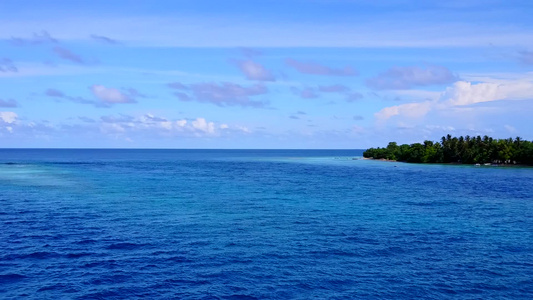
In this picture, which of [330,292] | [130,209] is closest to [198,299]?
[330,292]

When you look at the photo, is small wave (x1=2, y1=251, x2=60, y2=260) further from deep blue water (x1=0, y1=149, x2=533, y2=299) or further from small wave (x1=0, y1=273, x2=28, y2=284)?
small wave (x1=0, y1=273, x2=28, y2=284)

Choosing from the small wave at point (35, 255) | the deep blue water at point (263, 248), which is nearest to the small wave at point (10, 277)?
the deep blue water at point (263, 248)

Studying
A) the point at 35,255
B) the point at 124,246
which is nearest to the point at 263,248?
the point at 124,246

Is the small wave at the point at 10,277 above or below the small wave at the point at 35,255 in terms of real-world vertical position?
below

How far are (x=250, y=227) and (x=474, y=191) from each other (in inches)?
2303

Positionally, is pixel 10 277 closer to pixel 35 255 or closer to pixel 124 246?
pixel 35 255

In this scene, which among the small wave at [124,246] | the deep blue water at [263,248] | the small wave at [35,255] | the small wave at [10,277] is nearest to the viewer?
the deep blue water at [263,248]

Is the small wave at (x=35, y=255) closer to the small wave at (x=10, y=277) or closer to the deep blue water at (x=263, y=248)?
the deep blue water at (x=263, y=248)

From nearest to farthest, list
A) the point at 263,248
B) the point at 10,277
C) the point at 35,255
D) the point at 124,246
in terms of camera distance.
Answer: the point at 10,277
the point at 35,255
the point at 263,248
the point at 124,246

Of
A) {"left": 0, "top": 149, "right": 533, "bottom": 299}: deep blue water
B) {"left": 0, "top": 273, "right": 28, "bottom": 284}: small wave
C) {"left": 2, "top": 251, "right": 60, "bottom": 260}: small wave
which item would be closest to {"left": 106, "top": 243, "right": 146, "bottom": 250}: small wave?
{"left": 0, "top": 149, "right": 533, "bottom": 299}: deep blue water

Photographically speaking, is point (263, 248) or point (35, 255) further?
point (263, 248)

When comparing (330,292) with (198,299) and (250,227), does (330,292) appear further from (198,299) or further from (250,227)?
(250,227)

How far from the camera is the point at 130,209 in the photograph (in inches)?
2458

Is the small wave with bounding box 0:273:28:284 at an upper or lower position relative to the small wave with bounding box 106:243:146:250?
lower
